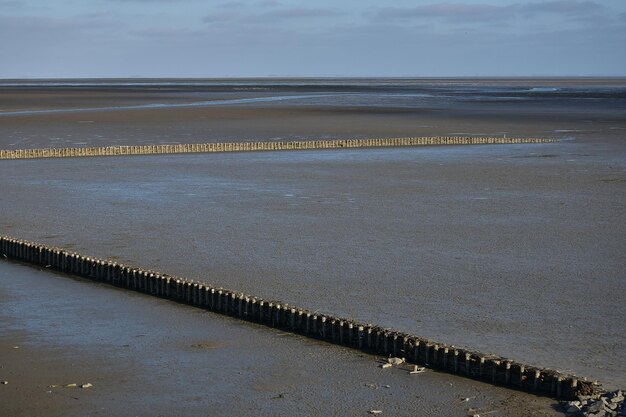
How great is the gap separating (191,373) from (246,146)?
3234cm

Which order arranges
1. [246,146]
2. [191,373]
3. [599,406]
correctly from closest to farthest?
1. [599,406]
2. [191,373]
3. [246,146]

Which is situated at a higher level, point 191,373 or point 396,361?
point 396,361

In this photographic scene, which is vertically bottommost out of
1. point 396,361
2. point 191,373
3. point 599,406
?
point 191,373

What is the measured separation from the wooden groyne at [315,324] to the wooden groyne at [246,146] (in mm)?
21921

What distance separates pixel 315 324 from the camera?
13.8 m

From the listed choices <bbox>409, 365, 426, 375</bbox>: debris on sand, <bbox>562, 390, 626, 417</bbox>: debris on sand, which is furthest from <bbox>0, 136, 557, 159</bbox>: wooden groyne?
<bbox>562, 390, 626, 417</bbox>: debris on sand

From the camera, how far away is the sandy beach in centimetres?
1198

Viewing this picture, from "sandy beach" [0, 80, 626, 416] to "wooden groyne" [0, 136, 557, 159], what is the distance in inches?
81.6

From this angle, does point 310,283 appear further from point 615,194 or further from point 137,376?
point 615,194

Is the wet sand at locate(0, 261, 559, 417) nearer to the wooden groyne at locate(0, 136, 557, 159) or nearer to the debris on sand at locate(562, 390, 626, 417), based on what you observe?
the debris on sand at locate(562, 390, 626, 417)

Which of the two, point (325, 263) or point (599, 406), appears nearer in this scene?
point (599, 406)

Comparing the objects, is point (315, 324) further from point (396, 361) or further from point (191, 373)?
point (191, 373)

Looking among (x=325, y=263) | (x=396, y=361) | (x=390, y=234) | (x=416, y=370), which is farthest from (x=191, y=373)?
(x=390, y=234)

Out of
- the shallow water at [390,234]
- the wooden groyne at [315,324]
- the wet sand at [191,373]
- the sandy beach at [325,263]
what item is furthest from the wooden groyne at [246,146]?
the wet sand at [191,373]
